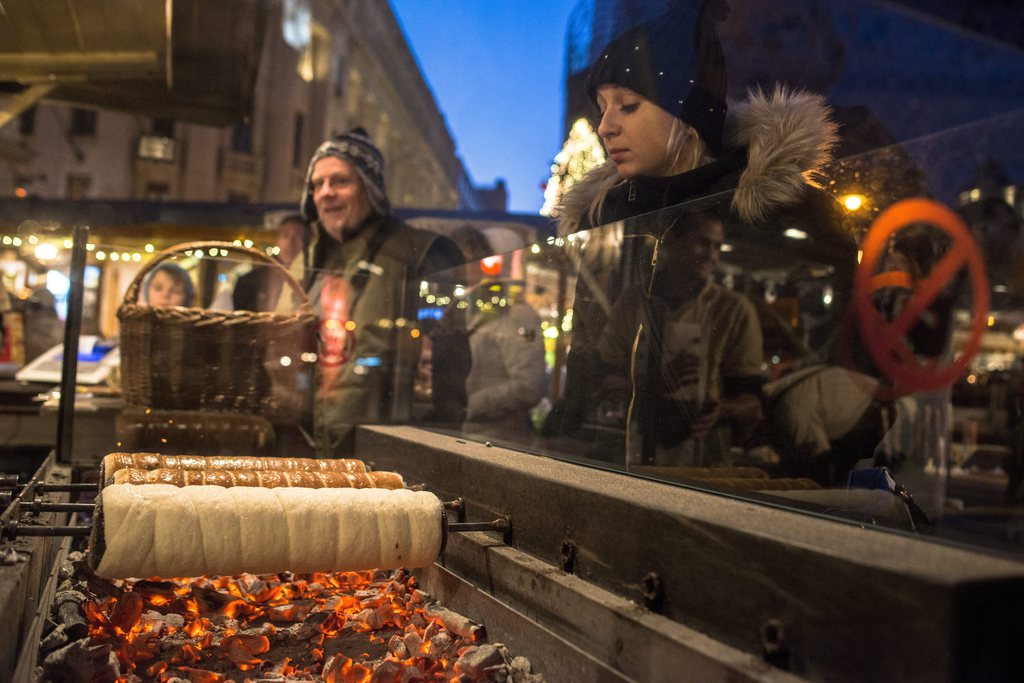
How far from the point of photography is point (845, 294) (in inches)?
111

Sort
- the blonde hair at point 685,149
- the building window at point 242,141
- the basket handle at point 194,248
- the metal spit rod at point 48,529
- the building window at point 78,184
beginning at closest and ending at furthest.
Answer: the metal spit rod at point 48,529 < the blonde hair at point 685,149 < the basket handle at point 194,248 < the building window at point 78,184 < the building window at point 242,141

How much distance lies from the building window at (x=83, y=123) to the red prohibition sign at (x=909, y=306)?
2508cm

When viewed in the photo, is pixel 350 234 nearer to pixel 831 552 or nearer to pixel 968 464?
pixel 968 464

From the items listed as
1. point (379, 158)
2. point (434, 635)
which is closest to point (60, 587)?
point (434, 635)

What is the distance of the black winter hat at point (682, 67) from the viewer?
3164mm

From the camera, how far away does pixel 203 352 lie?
3.81 meters

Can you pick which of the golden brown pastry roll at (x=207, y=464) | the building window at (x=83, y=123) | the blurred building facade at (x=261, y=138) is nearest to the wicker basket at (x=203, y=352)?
the golden brown pastry roll at (x=207, y=464)

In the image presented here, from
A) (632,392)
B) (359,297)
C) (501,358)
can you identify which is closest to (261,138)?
Result: (359,297)

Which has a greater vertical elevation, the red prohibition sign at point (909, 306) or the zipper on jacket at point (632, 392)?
the red prohibition sign at point (909, 306)

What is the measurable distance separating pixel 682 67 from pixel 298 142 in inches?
974

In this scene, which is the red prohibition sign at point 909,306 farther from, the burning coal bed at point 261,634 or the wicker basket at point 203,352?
the wicker basket at point 203,352

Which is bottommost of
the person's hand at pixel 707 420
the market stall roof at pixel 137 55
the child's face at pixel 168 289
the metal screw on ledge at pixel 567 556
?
the metal screw on ledge at pixel 567 556

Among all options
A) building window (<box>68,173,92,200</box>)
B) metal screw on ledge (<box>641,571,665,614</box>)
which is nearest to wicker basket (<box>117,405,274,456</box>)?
metal screw on ledge (<box>641,571,665,614</box>)

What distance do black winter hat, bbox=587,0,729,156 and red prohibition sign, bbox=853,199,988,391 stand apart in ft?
2.33
